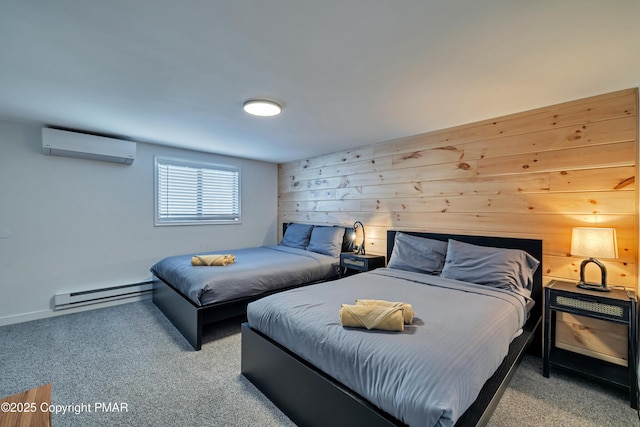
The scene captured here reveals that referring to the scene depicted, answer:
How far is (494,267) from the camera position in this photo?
7.65 ft

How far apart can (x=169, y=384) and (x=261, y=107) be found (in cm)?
227

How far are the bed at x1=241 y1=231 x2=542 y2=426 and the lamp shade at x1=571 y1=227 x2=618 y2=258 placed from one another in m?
0.41

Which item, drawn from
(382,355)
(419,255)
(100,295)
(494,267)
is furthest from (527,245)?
(100,295)

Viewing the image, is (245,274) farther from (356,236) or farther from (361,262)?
(356,236)

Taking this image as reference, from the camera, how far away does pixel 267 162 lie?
5.18m

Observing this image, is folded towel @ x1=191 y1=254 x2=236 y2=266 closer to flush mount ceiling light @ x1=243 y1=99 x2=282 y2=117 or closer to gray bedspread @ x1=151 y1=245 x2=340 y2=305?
gray bedspread @ x1=151 y1=245 x2=340 y2=305

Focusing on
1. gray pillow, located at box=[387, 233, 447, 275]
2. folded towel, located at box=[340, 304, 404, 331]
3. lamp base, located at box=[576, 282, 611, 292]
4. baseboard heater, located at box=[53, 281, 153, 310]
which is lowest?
baseboard heater, located at box=[53, 281, 153, 310]

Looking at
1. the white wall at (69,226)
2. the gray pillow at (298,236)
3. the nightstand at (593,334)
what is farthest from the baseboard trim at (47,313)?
the nightstand at (593,334)

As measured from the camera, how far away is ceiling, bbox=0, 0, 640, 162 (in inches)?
51.7

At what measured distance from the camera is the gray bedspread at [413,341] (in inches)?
43.9

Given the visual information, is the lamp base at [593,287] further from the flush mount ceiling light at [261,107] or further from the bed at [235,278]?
the flush mount ceiling light at [261,107]

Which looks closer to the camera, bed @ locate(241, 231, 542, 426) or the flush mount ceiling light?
bed @ locate(241, 231, 542, 426)

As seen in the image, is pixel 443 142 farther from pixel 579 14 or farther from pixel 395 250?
pixel 579 14

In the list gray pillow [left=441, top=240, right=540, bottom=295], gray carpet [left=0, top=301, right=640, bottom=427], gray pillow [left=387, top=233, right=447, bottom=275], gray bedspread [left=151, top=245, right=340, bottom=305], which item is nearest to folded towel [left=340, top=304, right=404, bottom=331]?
gray carpet [left=0, top=301, right=640, bottom=427]
